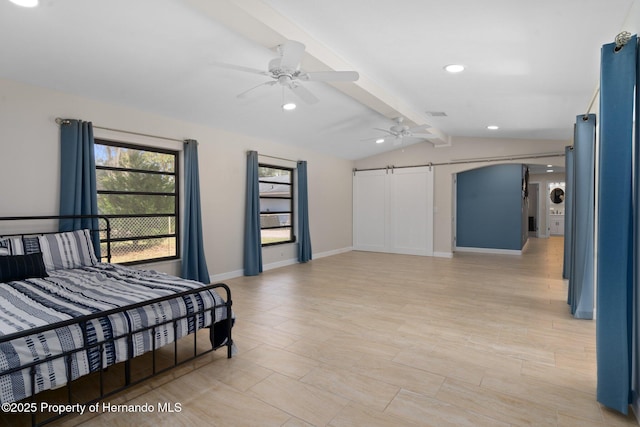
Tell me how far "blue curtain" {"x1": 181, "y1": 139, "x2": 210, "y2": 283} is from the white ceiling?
61cm

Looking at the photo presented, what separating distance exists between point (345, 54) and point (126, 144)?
3.14 metres

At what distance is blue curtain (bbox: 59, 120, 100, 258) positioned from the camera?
3.82m

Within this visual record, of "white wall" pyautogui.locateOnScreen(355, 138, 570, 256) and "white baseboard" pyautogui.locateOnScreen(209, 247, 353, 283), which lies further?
"white wall" pyautogui.locateOnScreen(355, 138, 570, 256)

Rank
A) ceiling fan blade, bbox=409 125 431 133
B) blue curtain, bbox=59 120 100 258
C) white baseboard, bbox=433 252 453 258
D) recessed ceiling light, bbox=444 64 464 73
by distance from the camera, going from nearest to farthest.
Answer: recessed ceiling light, bbox=444 64 464 73 → blue curtain, bbox=59 120 100 258 → ceiling fan blade, bbox=409 125 431 133 → white baseboard, bbox=433 252 453 258

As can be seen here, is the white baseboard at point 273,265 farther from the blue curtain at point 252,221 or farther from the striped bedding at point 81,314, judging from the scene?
the striped bedding at point 81,314

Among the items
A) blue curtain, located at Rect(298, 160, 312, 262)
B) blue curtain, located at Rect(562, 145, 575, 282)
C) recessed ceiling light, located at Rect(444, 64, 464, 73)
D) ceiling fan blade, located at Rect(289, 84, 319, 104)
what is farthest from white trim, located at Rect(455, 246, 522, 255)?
ceiling fan blade, located at Rect(289, 84, 319, 104)

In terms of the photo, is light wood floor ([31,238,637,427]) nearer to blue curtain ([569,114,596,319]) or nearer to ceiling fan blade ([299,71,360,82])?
blue curtain ([569,114,596,319])

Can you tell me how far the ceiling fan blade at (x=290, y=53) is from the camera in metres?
2.64

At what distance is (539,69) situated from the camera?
3414mm

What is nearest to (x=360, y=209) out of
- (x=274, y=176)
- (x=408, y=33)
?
(x=274, y=176)

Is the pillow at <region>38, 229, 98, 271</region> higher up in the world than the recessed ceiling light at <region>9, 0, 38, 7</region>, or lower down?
lower down

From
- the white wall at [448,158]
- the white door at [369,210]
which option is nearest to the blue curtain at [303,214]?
the white door at [369,210]

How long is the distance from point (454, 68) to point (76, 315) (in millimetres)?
3834

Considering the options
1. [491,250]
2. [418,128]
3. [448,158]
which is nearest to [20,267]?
[418,128]
